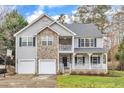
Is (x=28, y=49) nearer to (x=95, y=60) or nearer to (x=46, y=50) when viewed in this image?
(x=46, y=50)

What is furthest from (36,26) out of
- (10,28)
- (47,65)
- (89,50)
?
(89,50)

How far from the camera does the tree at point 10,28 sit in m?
35.2

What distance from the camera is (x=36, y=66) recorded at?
1298 inches

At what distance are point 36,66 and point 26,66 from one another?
83 centimetres

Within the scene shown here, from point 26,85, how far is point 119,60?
1477 centimetres

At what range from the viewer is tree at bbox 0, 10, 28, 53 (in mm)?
35219

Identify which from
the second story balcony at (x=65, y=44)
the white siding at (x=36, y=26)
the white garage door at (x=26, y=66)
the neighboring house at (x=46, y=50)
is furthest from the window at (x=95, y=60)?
the white garage door at (x=26, y=66)

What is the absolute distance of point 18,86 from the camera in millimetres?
22969

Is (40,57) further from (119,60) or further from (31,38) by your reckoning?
(119,60)

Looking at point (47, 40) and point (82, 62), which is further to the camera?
point (82, 62)

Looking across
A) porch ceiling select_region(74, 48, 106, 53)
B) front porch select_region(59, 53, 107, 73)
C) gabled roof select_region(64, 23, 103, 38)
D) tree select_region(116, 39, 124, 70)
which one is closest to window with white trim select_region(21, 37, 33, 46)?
front porch select_region(59, 53, 107, 73)

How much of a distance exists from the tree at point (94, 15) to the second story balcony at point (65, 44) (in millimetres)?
5215

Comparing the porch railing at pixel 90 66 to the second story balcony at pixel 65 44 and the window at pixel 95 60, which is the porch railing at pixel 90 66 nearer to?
the window at pixel 95 60
